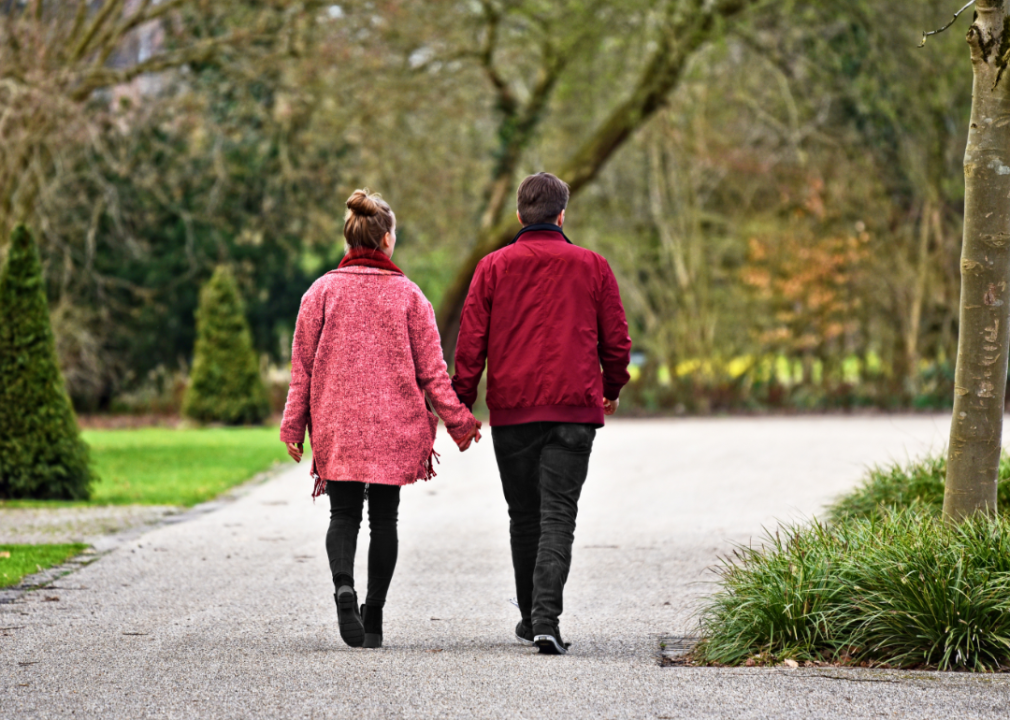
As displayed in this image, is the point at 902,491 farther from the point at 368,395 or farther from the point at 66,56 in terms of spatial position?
the point at 66,56

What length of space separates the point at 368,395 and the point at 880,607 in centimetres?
204

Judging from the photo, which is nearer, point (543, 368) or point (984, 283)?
point (543, 368)

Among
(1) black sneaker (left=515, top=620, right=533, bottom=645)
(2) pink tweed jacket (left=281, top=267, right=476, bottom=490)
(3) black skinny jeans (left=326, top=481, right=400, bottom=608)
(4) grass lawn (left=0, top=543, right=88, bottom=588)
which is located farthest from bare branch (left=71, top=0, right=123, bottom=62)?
(1) black sneaker (left=515, top=620, right=533, bottom=645)

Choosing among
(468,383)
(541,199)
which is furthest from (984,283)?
(468,383)

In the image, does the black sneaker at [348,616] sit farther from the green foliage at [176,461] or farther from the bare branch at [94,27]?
the bare branch at [94,27]

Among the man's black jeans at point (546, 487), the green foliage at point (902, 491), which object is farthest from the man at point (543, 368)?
the green foliage at point (902, 491)

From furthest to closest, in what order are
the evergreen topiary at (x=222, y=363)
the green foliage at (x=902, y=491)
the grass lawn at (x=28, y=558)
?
the evergreen topiary at (x=222, y=363) → the green foliage at (x=902, y=491) → the grass lawn at (x=28, y=558)

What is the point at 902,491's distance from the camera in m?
7.23

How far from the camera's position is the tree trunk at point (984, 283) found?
5.34 meters

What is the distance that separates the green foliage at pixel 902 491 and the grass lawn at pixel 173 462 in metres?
5.34

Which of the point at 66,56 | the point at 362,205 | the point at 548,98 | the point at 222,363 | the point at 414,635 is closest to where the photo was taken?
the point at 362,205

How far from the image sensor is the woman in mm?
4695

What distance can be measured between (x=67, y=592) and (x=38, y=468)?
4324 mm

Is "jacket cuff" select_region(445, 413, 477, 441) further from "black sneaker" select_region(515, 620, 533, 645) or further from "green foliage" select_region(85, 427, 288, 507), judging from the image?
"green foliage" select_region(85, 427, 288, 507)
